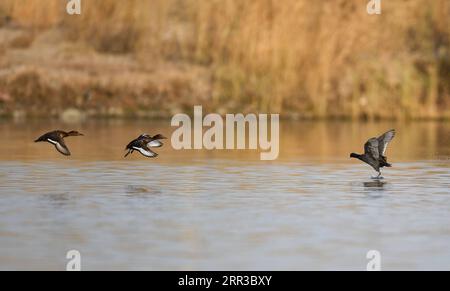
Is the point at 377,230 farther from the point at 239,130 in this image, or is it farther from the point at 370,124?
the point at 370,124

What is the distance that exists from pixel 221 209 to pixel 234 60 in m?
20.4

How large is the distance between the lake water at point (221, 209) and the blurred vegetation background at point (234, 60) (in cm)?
1030

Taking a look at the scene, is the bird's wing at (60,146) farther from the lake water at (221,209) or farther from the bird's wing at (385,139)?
the bird's wing at (385,139)

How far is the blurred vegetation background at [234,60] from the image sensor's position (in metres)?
33.7

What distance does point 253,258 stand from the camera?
1060 centimetres

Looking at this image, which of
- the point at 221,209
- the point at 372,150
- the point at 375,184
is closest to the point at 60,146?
the point at 372,150

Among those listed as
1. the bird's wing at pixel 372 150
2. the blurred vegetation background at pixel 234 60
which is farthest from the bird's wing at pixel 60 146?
the blurred vegetation background at pixel 234 60

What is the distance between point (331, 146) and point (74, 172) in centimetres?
766

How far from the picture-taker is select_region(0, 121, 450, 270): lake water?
10.7 m

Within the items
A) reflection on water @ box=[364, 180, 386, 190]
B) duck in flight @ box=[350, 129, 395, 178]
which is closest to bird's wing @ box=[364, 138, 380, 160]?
duck in flight @ box=[350, 129, 395, 178]

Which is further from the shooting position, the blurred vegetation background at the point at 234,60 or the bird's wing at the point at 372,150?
the blurred vegetation background at the point at 234,60

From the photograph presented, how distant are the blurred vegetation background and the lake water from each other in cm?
1030

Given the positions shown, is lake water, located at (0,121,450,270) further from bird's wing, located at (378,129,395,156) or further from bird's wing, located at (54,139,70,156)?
bird's wing, located at (378,129,395,156)

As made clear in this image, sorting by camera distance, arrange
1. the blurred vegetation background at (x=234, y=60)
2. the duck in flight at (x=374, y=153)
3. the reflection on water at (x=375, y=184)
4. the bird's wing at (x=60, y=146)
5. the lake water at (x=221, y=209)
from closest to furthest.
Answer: the lake water at (x=221, y=209), the reflection on water at (x=375, y=184), the duck in flight at (x=374, y=153), the bird's wing at (x=60, y=146), the blurred vegetation background at (x=234, y=60)
